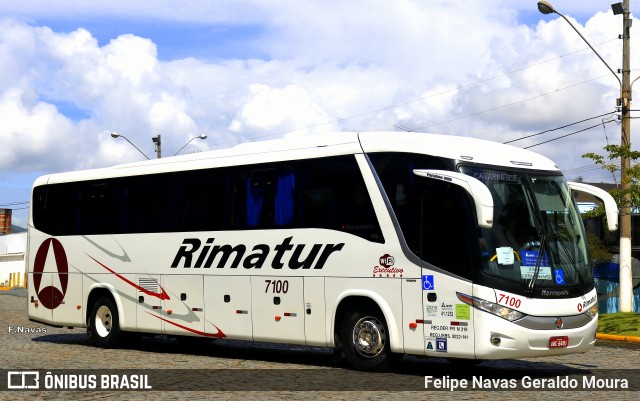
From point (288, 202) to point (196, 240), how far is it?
2.54m

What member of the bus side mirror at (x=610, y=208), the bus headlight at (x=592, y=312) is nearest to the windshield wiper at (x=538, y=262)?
the bus headlight at (x=592, y=312)

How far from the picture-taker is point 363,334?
1444 centimetres

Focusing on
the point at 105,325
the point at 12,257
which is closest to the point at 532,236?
the point at 105,325

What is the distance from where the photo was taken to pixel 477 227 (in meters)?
13.0

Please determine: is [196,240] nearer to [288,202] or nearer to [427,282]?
[288,202]

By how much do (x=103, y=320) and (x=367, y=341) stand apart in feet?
23.9

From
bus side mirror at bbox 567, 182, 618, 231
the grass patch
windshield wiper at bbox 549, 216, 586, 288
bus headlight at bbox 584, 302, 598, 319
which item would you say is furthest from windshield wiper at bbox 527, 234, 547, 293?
the grass patch

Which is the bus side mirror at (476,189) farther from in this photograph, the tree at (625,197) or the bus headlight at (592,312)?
the tree at (625,197)

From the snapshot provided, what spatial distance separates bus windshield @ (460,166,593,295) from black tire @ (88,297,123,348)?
8915 mm

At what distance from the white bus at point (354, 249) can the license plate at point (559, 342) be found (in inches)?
0.7

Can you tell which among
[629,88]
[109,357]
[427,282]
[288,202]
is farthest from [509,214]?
[629,88]

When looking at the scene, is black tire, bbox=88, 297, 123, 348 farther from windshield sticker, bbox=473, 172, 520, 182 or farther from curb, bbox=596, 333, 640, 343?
curb, bbox=596, 333, 640, 343

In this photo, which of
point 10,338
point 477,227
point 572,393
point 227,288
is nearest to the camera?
point 572,393

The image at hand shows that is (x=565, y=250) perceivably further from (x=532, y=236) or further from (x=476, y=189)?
(x=476, y=189)
